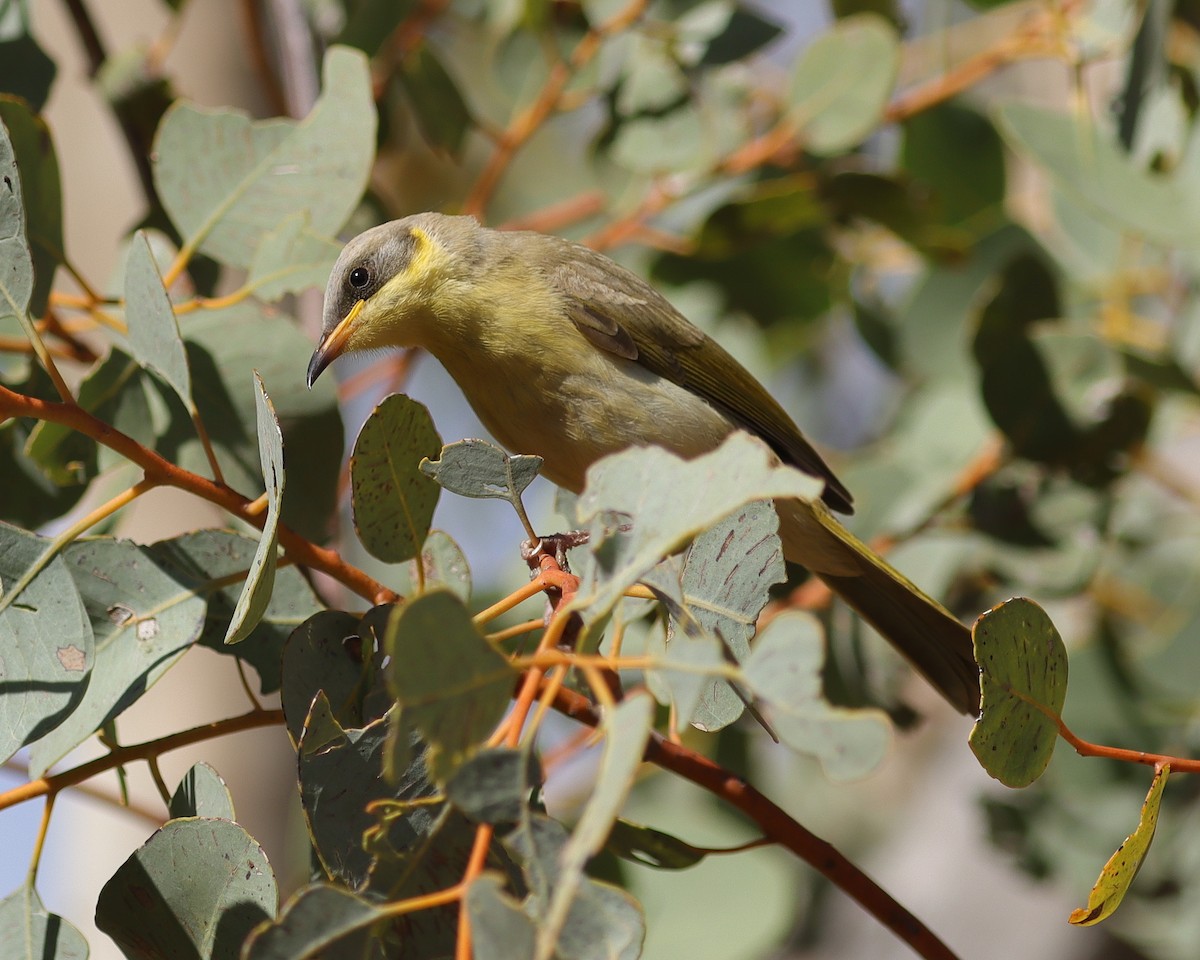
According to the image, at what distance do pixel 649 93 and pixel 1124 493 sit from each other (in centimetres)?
184

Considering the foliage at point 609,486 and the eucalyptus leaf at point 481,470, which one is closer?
the foliage at point 609,486

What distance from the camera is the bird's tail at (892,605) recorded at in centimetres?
288

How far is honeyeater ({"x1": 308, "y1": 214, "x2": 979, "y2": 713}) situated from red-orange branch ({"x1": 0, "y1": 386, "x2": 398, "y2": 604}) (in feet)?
3.39

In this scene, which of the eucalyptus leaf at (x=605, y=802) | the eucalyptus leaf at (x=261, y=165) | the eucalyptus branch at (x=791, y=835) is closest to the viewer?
the eucalyptus leaf at (x=605, y=802)

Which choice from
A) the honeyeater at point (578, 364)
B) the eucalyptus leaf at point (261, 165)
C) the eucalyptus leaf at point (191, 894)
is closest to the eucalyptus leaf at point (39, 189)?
the eucalyptus leaf at point (261, 165)

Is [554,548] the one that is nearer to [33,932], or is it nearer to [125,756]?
[125,756]

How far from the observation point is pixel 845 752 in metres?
1.14

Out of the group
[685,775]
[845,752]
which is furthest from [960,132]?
[845,752]

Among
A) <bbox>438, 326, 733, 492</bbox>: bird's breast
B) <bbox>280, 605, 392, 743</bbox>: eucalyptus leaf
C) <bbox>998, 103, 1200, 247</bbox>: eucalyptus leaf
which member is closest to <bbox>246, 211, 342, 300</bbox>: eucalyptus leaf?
<bbox>280, 605, 392, 743</bbox>: eucalyptus leaf

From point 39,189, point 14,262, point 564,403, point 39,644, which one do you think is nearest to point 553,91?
point 564,403

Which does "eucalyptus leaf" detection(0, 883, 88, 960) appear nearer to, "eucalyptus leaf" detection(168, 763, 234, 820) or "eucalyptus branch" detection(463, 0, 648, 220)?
"eucalyptus leaf" detection(168, 763, 234, 820)

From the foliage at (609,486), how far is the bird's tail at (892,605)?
0.11m

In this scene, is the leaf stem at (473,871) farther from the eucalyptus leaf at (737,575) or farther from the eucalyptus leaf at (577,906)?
the eucalyptus leaf at (737,575)

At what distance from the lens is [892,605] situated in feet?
9.96
